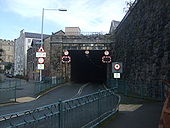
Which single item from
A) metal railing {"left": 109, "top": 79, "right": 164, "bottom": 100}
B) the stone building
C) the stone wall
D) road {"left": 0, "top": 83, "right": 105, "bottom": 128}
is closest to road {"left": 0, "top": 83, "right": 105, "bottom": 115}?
road {"left": 0, "top": 83, "right": 105, "bottom": 128}

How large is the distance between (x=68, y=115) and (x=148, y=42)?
14.0 m

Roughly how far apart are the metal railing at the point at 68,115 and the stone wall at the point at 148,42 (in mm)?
6974

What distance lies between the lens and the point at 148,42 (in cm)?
1767

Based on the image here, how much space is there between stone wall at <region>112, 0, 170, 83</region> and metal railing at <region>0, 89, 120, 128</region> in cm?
697

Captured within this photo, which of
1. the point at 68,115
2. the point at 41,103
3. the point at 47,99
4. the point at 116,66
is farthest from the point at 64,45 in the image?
the point at 68,115

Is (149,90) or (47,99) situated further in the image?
(47,99)

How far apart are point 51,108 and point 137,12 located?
1935 cm

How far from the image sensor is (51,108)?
5.00m

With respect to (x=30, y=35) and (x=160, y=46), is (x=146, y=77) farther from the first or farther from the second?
(x=30, y=35)

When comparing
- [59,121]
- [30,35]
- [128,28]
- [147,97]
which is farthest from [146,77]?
[30,35]

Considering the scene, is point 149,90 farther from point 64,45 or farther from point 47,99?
point 64,45

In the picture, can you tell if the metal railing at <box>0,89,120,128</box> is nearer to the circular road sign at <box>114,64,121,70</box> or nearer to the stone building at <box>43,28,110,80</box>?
the circular road sign at <box>114,64,121,70</box>

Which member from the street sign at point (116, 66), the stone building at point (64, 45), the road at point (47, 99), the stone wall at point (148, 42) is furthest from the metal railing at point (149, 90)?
the stone building at point (64, 45)

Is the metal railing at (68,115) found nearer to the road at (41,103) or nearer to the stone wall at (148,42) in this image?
the road at (41,103)
